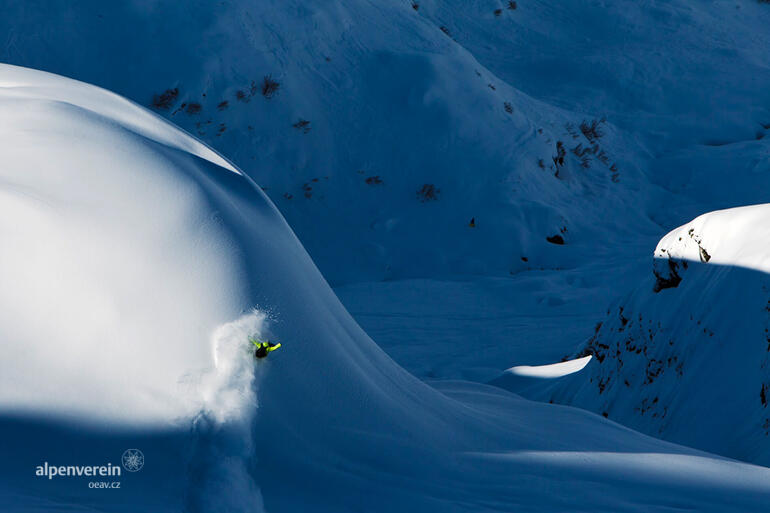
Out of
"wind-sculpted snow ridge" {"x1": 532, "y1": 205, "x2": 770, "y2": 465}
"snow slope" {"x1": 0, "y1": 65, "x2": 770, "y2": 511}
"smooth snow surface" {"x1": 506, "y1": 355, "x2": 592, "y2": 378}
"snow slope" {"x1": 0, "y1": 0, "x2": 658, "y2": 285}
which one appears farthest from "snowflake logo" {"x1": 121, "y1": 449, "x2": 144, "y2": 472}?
"snow slope" {"x1": 0, "y1": 0, "x2": 658, "y2": 285}

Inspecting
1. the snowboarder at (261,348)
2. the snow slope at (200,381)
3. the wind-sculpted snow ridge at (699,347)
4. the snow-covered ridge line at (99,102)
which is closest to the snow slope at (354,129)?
the wind-sculpted snow ridge at (699,347)

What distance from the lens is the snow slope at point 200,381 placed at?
172 cm

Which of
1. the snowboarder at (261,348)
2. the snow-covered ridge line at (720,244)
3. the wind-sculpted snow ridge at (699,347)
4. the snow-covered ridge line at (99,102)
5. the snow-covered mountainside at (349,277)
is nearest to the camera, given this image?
the snow-covered mountainside at (349,277)

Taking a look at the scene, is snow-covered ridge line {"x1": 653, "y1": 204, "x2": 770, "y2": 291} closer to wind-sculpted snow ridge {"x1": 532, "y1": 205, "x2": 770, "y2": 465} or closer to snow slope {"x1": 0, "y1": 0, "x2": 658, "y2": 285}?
wind-sculpted snow ridge {"x1": 532, "y1": 205, "x2": 770, "y2": 465}

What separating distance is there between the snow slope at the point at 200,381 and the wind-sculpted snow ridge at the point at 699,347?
3.01 ft

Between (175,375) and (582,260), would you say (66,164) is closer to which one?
(175,375)

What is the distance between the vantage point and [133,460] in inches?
67.1

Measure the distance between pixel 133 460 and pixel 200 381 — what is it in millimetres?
217

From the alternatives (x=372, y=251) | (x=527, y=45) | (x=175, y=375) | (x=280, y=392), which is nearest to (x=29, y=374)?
(x=175, y=375)

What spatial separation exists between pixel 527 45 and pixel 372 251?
5.90 meters

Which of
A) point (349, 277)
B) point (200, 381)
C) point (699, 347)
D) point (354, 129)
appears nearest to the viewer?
point (200, 381)

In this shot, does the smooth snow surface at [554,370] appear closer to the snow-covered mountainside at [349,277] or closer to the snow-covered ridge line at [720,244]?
the snow-covered mountainside at [349,277]

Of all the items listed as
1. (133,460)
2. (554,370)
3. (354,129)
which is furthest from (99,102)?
(354,129)

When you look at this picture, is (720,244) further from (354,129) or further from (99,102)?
(354,129)
